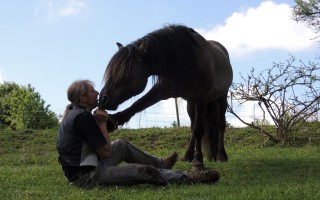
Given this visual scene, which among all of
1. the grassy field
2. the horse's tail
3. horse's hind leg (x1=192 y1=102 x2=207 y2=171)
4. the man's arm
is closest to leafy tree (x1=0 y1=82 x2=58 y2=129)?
the grassy field

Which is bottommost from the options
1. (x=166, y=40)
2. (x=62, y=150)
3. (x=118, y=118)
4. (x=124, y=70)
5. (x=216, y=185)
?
(x=216, y=185)

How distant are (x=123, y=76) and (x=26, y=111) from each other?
60.8 feet

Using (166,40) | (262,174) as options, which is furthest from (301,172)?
(166,40)

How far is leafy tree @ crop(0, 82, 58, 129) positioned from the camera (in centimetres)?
2195

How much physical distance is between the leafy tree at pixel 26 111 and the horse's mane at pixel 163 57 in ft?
53.0

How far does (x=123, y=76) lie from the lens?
19.0 feet

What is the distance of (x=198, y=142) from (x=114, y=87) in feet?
6.20

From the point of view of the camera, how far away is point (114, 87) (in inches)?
226

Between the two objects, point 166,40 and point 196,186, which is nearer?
point 196,186

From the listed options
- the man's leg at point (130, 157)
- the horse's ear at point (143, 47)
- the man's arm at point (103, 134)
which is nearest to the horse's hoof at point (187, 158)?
the man's leg at point (130, 157)

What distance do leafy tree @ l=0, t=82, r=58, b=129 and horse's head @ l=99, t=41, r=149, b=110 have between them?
54.1ft

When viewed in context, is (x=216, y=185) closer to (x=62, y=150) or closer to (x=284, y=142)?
(x=62, y=150)

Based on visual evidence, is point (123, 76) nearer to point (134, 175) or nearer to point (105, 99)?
point (105, 99)

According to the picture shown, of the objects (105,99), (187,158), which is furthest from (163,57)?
(187,158)
